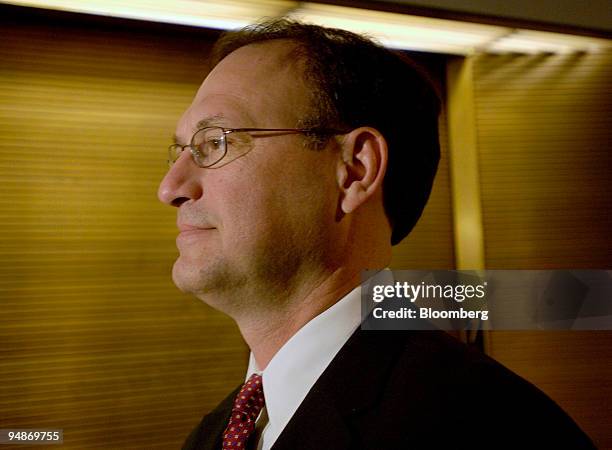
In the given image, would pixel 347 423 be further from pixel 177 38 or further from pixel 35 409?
pixel 177 38

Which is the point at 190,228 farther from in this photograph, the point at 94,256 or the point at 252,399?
the point at 94,256

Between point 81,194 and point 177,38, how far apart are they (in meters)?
0.62

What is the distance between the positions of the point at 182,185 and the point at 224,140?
11 centimetres

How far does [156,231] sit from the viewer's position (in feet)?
5.17

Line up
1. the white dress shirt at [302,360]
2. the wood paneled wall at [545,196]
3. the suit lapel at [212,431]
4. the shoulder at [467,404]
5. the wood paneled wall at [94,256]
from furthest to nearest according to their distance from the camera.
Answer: the wood paneled wall at [545,196]
the wood paneled wall at [94,256]
the suit lapel at [212,431]
the white dress shirt at [302,360]
the shoulder at [467,404]

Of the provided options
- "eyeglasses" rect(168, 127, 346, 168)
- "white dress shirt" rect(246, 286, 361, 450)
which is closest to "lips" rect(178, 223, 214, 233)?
"eyeglasses" rect(168, 127, 346, 168)

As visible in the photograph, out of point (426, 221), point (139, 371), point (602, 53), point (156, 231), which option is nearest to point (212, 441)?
point (139, 371)

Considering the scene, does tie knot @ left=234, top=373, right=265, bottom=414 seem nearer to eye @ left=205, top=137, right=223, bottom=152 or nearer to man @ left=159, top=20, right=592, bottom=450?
man @ left=159, top=20, right=592, bottom=450

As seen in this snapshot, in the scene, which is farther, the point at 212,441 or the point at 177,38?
the point at 177,38

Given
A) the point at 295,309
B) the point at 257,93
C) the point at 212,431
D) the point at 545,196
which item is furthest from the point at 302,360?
the point at 545,196

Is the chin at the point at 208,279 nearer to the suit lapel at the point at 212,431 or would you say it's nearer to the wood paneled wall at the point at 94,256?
the suit lapel at the point at 212,431

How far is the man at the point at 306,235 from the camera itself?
723mm

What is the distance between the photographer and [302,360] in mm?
795

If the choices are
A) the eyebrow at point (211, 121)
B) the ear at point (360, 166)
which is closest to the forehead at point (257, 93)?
the eyebrow at point (211, 121)
